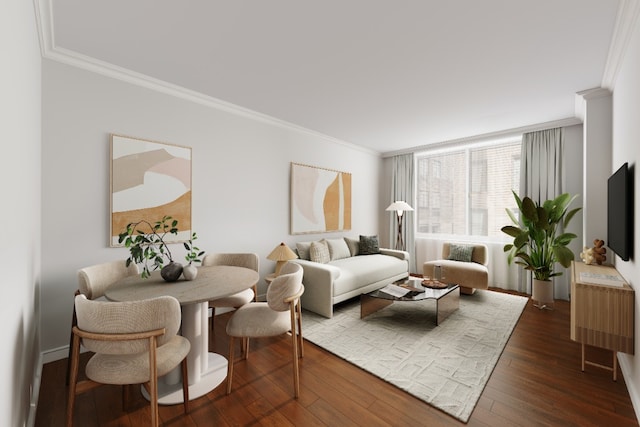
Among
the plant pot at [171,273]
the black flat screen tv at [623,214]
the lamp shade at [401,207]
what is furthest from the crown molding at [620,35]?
the plant pot at [171,273]

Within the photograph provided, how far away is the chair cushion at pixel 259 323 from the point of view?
6.91 feet

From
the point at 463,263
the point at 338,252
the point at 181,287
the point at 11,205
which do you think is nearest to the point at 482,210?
the point at 463,263

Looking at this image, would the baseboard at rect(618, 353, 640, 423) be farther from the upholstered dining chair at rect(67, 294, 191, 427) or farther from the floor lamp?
the floor lamp

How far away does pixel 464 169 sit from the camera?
5.37 metres

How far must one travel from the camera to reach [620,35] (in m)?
2.21

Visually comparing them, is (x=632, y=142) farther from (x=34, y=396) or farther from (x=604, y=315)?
(x=34, y=396)

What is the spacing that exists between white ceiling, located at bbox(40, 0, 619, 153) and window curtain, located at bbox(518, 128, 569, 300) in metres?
0.85

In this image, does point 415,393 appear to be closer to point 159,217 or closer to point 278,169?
point 159,217

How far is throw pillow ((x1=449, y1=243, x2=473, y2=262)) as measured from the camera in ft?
15.4

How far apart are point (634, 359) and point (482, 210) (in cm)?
337

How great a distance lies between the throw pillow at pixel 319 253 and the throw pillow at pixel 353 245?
0.77m

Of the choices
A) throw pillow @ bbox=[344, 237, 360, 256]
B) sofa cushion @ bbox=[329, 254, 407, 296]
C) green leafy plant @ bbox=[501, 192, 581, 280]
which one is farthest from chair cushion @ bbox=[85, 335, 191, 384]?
green leafy plant @ bbox=[501, 192, 581, 280]

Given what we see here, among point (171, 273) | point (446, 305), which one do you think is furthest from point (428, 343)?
point (171, 273)

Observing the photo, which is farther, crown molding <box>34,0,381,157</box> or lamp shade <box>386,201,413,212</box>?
lamp shade <box>386,201,413,212</box>
